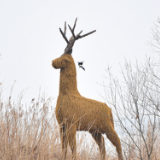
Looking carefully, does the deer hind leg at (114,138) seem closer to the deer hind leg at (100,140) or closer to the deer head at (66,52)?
the deer hind leg at (100,140)

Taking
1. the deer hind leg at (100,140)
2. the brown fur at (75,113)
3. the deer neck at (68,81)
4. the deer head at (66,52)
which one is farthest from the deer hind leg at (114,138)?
the deer head at (66,52)

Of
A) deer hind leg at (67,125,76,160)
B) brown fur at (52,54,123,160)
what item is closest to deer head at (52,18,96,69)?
brown fur at (52,54,123,160)

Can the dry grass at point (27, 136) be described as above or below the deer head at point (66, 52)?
below

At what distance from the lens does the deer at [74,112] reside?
A: 2936mm

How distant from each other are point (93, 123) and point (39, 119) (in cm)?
89

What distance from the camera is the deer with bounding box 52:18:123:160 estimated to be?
9.63 ft

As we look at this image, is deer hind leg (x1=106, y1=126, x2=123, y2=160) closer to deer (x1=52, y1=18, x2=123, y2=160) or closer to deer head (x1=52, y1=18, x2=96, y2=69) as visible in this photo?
deer (x1=52, y1=18, x2=123, y2=160)

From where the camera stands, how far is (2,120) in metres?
2.65

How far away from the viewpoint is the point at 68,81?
3.20 m

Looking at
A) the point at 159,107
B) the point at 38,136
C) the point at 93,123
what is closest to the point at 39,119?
the point at 38,136

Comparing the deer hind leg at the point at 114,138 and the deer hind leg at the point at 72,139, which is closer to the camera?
the deer hind leg at the point at 72,139

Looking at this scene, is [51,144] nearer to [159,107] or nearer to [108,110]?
[108,110]

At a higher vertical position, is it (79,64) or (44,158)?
(79,64)

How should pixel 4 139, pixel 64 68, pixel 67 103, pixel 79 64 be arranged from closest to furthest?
pixel 4 139 < pixel 67 103 < pixel 64 68 < pixel 79 64
